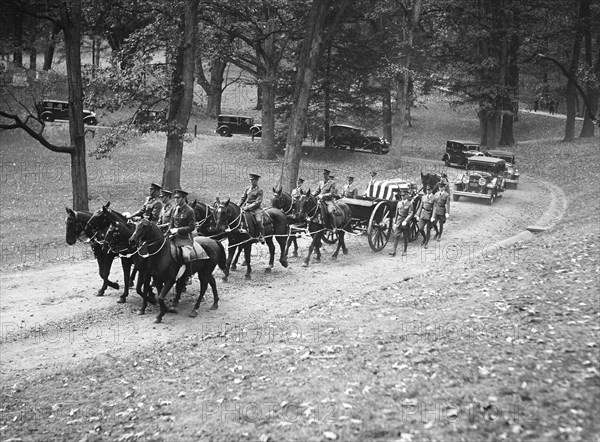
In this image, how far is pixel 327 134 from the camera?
4597cm

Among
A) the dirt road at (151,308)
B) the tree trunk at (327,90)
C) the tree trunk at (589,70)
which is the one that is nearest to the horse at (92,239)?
the dirt road at (151,308)

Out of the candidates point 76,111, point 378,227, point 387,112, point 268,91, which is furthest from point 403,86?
point 76,111

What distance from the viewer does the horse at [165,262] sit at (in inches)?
601

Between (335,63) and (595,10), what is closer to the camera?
(335,63)

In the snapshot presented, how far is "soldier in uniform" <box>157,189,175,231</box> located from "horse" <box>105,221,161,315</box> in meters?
0.88

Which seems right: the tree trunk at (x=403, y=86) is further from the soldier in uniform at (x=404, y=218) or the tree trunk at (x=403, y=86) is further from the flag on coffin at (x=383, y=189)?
the soldier in uniform at (x=404, y=218)

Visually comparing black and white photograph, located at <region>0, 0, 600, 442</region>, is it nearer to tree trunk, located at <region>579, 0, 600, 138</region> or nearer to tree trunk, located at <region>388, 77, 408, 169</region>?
tree trunk, located at <region>388, 77, 408, 169</region>

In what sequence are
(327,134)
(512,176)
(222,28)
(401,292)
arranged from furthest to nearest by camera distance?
1. (327,134)
2. (512,176)
3. (222,28)
4. (401,292)

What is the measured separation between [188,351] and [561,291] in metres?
7.49

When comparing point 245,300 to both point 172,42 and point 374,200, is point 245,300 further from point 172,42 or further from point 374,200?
point 172,42

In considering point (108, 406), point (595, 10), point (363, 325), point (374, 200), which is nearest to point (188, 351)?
point (108, 406)

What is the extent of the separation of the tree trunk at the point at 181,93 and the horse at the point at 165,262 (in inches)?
505

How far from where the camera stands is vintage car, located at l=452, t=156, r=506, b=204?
31.2m

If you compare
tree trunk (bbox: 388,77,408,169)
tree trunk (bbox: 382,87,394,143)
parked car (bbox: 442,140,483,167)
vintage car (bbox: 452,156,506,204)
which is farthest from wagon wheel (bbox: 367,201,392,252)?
parked car (bbox: 442,140,483,167)
